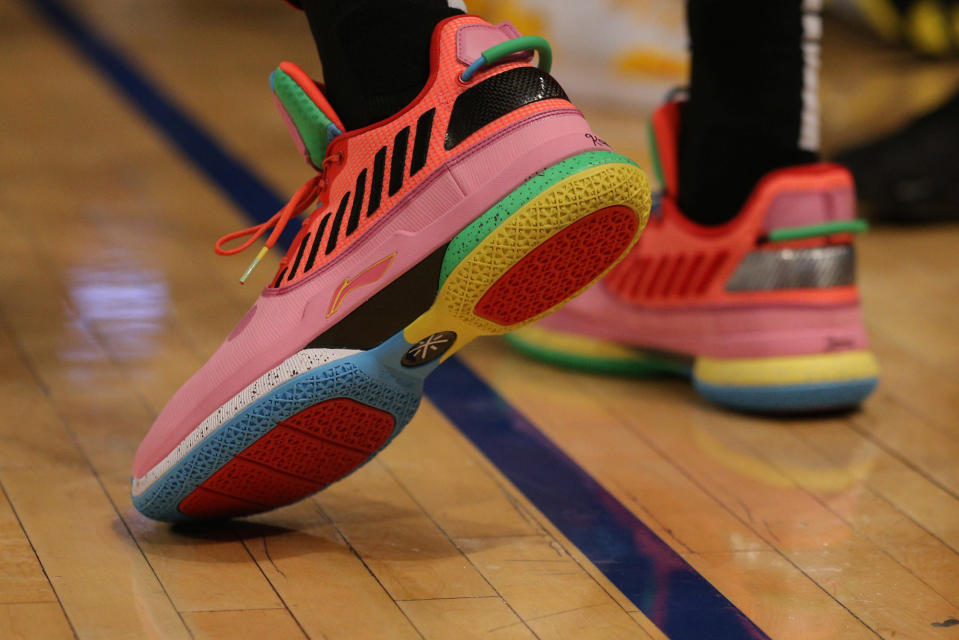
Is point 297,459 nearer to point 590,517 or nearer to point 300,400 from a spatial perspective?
point 300,400

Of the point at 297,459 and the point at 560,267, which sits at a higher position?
the point at 560,267

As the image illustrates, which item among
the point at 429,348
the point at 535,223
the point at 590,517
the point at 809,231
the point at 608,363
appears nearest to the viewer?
the point at 535,223

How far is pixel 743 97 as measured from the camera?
4.70ft

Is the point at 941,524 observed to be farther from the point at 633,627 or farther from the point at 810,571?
the point at 633,627

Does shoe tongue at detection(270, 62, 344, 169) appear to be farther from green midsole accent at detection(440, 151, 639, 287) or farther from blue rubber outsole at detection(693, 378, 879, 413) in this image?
blue rubber outsole at detection(693, 378, 879, 413)

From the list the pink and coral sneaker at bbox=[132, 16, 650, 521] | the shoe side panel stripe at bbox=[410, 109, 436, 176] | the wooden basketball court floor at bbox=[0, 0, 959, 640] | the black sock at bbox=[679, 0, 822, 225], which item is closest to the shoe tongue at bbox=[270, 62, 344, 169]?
the pink and coral sneaker at bbox=[132, 16, 650, 521]

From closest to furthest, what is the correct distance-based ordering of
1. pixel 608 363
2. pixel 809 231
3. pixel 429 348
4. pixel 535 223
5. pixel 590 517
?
pixel 535 223, pixel 429 348, pixel 590 517, pixel 809 231, pixel 608 363

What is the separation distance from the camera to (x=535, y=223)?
91cm

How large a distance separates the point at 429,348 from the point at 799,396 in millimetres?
597

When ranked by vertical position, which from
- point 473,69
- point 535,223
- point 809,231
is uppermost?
point 473,69

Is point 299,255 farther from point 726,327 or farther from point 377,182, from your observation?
point 726,327

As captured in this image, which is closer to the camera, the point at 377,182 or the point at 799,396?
the point at 377,182

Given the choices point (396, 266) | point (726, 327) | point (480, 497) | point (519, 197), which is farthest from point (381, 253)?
point (726, 327)

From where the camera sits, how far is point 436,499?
1.20 metres
